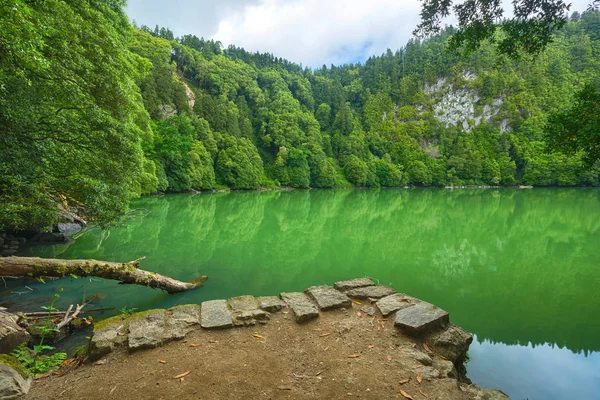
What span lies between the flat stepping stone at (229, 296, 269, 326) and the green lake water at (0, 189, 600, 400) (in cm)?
282

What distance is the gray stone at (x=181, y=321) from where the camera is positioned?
387 centimetres

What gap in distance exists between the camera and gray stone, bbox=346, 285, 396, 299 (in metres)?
5.25

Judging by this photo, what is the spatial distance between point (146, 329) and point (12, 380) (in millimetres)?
1313

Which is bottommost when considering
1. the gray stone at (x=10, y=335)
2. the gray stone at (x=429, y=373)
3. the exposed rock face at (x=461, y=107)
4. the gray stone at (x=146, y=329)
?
the gray stone at (x=10, y=335)

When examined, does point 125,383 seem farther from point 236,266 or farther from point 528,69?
point 528,69

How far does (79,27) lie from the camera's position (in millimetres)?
8117

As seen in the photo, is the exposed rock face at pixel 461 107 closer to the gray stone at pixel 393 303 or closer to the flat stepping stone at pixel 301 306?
the gray stone at pixel 393 303

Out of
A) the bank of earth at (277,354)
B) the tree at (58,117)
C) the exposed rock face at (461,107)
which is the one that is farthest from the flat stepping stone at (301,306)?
the exposed rock face at (461,107)

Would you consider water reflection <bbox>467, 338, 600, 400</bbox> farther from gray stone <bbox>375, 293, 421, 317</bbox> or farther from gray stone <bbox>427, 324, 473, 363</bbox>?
gray stone <bbox>375, 293, 421, 317</bbox>

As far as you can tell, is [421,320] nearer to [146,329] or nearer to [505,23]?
[146,329]

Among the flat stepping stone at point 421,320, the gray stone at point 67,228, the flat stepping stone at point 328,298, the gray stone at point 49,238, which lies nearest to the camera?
the flat stepping stone at point 421,320

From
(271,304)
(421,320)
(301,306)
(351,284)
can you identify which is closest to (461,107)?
(351,284)

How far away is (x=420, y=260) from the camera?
11250 millimetres

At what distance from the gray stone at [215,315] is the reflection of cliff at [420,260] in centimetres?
279
